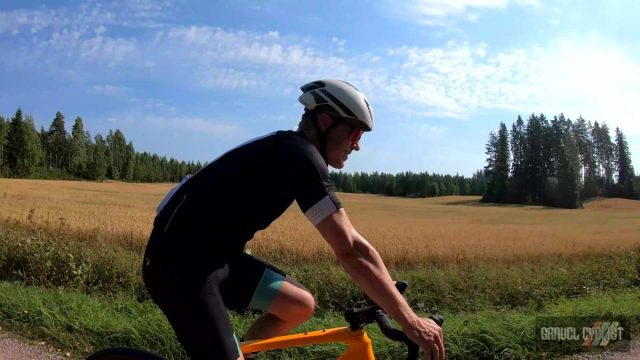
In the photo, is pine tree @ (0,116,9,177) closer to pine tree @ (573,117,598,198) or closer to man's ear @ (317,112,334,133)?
pine tree @ (573,117,598,198)

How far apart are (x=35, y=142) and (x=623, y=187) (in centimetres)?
9049

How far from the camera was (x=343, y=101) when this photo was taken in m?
2.29

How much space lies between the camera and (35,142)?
92.3 metres

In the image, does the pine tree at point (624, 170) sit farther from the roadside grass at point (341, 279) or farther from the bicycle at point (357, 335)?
the bicycle at point (357, 335)

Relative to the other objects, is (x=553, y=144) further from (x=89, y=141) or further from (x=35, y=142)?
(x=89, y=141)

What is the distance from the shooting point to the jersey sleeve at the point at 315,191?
6.82 ft

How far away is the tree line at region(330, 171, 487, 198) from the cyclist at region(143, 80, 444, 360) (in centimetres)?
10356

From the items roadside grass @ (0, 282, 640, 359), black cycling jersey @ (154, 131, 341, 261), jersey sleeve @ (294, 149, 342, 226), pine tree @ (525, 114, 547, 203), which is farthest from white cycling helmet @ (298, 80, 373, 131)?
pine tree @ (525, 114, 547, 203)

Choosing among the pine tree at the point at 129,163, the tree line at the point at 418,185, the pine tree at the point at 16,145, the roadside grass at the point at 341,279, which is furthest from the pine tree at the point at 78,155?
the roadside grass at the point at 341,279

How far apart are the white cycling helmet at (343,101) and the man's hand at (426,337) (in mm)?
891

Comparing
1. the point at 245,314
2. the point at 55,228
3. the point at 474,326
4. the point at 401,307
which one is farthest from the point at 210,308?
the point at 55,228

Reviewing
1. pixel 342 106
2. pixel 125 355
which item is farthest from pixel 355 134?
pixel 125 355

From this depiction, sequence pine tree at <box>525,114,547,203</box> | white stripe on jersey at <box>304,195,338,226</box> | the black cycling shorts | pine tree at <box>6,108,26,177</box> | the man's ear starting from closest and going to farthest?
white stripe on jersey at <box>304,195,338,226</box> → the black cycling shorts → the man's ear → pine tree at <box>525,114,547,203</box> → pine tree at <box>6,108,26,177</box>

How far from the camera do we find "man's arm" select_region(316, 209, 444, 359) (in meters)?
2.00
